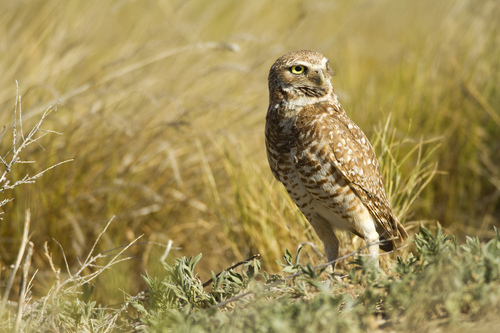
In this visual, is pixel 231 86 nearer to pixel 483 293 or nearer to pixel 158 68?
pixel 158 68

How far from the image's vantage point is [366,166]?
3107mm

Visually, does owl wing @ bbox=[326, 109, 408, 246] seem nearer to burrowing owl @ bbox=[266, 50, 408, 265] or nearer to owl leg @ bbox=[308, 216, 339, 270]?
burrowing owl @ bbox=[266, 50, 408, 265]

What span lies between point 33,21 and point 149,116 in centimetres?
129

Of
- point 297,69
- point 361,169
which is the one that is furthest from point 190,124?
point 361,169

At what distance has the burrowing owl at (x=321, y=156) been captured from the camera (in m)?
2.99

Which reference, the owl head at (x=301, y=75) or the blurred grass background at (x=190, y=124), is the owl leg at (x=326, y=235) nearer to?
the blurred grass background at (x=190, y=124)

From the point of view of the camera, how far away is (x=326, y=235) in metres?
3.29

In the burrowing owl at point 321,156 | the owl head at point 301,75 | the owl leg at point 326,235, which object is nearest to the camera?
the burrowing owl at point 321,156

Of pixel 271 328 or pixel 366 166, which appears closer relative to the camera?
pixel 271 328

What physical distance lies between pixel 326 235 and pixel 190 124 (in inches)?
53.8

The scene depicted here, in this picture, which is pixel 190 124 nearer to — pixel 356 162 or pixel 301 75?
pixel 301 75

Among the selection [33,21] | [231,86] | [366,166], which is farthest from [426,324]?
[33,21]

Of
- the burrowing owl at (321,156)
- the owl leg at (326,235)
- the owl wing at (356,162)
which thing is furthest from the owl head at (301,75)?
the owl leg at (326,235)

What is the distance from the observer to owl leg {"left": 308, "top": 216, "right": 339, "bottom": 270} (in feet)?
10.6
